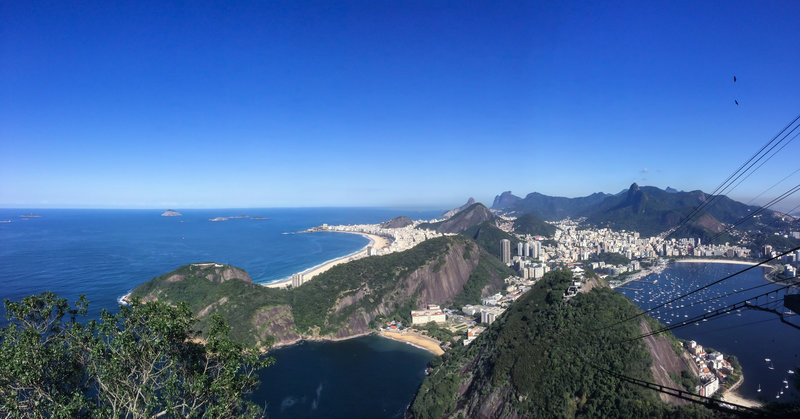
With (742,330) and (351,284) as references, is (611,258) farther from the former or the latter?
(351,284)

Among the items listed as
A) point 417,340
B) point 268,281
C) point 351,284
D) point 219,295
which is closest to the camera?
point 417,340

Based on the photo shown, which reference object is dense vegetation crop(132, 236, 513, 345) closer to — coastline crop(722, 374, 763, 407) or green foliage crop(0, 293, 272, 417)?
coastline crop(722, 374, 763, 407)

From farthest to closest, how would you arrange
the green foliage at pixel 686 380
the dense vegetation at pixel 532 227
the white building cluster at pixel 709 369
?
the dense vegetation at pixel 532 227 → the white building cluster at pixel 709 369 → the green foliage at pixel 686 380

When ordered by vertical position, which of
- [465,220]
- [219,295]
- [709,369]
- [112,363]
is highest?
[112,363]

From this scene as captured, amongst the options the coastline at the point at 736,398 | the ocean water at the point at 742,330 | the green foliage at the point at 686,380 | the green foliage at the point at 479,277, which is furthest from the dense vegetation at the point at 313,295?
the coastline at the point at 736,398

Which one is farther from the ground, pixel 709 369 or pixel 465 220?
pixel 465 220

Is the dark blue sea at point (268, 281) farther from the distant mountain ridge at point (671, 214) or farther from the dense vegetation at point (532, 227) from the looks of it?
the distant mountain ridge at point (671, 214)

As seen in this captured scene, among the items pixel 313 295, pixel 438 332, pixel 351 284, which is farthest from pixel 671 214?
pixel 313 295
